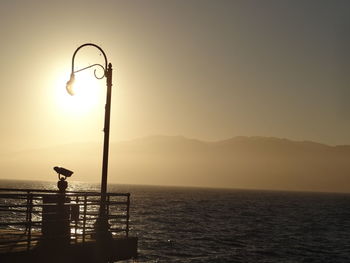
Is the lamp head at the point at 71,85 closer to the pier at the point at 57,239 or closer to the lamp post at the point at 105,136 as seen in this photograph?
the lamp post at the point at 105,136

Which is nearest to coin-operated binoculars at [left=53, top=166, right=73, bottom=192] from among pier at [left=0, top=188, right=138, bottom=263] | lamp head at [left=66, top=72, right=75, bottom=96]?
pier at [left=0, top=188, right=138, bottom=263]

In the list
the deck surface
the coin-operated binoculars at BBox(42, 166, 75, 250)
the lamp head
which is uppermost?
the lamp head

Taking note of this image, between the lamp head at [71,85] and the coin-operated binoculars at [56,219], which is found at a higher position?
the lamp head at [71,85]

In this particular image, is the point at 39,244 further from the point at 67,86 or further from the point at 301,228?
the point at 301,228

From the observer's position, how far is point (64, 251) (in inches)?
531

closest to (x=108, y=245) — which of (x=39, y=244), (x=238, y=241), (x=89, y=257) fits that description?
(x=89, y=257)

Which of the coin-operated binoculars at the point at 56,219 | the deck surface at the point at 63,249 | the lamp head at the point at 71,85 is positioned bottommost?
the deck surface at the point at 63,249

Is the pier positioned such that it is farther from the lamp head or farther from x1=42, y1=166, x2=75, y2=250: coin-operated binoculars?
the lamp head

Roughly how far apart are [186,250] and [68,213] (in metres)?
26.4

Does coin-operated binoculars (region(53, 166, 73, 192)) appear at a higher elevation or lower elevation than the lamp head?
lower

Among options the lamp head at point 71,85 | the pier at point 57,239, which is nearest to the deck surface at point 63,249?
the pier at point 57,239

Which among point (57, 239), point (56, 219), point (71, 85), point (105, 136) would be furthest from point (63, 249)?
point (71, 85)

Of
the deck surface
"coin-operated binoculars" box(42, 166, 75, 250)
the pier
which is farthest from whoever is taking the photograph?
"coin-operated binoculars" box(42, 166, 75, 250)

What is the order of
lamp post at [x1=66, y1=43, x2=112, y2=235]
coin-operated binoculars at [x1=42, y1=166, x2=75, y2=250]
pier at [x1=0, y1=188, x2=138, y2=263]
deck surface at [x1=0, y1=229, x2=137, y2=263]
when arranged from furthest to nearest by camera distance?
lamp post at [x1=66, y1=43, x2=112, y2=235] → coin-operated binoculars at [x1=42, y1=166, x2=75, y2=250] → pier at [x1=0, y1=188, x2=138, y2=263] → deck surface at [x1=0, y1=229, x2=137, y2=263]
